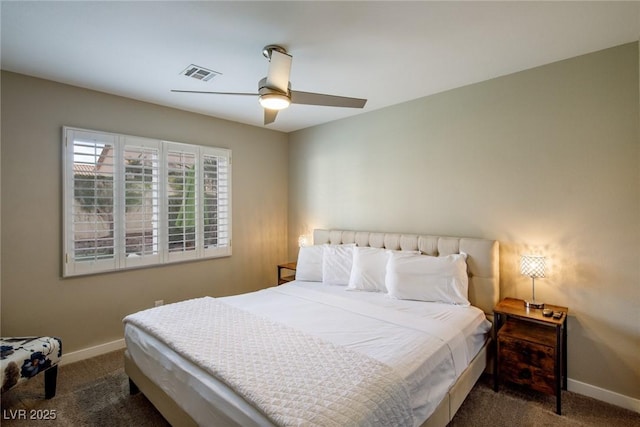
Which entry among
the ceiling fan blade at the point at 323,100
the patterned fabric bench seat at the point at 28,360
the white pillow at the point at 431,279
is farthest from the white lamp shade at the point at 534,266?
the patterned fabric bench seat at the point at 28,360

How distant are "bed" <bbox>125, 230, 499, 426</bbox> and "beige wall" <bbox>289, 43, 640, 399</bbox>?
37 cm

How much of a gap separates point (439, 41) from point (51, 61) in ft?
9.83

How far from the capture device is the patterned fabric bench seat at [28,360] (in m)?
2.03

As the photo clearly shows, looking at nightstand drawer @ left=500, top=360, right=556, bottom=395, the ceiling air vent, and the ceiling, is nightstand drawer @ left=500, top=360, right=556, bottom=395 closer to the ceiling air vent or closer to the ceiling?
the ceiling

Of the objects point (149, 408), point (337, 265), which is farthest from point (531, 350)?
point (149, 408)

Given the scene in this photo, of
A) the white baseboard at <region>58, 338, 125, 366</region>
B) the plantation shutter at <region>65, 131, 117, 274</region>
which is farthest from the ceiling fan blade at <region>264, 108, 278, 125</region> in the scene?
the white baseboard at <region>58, 338, 125, 366</region>

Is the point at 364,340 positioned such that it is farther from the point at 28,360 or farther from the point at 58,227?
the point at 58,227

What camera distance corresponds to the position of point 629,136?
220 cm

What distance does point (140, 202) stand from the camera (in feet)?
10.8

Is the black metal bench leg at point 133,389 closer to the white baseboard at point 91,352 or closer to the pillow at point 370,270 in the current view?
the white baseboard at point 91,352

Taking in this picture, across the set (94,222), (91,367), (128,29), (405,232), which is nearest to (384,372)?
(405,232)

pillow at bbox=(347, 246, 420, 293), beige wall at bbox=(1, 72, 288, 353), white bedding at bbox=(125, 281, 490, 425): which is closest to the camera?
white bedding at bbox=(125, 281, 490, 425)

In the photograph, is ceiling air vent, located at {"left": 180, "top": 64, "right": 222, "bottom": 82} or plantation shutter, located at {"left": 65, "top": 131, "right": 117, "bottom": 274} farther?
plantation shutter, located at {"left": 65, "top": 131, "right": 117, "bottom": 274}

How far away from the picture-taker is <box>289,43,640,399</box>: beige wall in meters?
2.23
